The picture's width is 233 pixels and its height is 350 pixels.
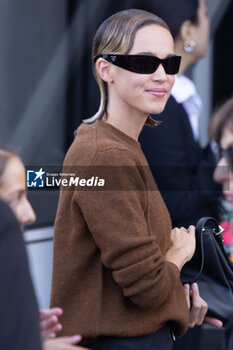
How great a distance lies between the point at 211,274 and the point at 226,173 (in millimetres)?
573

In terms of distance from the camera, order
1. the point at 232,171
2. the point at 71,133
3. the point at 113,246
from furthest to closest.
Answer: the point at 71,133 < the point at 232,171 < the point at 113,246

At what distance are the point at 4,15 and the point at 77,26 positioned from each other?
33 centimetres

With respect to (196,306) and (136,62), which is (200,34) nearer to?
(136,62)

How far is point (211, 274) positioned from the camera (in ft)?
6.08

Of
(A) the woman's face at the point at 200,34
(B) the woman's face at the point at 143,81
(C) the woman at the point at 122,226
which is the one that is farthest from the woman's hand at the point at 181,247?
(A) the woman's face at the point at 200,34

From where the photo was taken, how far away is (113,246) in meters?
1.55

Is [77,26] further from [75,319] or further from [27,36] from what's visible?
[75,319]

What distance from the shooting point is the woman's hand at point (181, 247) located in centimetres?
173

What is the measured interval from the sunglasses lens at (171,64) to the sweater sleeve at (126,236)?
0.98ft

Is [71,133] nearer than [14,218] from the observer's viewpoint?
No

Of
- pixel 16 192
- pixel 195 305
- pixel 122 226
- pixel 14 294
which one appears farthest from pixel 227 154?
pixel 14 294

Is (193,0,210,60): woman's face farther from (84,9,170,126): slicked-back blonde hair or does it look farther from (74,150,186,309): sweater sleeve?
(74,150,186,309): sweater sleeve

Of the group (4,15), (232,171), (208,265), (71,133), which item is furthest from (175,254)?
(4,15)

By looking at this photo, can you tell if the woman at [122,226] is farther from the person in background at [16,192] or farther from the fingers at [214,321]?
the person in background at [16,192]
